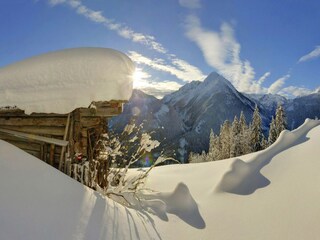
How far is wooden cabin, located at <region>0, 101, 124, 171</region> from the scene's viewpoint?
6.55 meters

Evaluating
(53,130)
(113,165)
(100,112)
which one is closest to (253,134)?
(113,165)

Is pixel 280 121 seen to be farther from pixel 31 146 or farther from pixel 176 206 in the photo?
pixel 31 146

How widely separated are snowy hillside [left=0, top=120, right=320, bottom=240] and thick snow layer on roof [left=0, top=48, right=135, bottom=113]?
1209 millimetres

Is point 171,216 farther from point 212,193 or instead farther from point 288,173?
point 288,173

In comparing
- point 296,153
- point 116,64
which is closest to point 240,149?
point 296,153

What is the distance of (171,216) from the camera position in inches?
246

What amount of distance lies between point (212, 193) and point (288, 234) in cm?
273

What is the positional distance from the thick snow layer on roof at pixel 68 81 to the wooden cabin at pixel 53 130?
46 centimetres

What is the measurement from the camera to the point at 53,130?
262 inches

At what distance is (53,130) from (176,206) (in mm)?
3066

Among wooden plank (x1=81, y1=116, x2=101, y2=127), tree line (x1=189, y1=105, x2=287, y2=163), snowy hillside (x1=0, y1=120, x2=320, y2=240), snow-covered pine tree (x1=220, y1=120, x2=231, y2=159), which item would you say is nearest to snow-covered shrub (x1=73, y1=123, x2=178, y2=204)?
wooden plank (x1=81, y1=116, x2=101, y2=127)

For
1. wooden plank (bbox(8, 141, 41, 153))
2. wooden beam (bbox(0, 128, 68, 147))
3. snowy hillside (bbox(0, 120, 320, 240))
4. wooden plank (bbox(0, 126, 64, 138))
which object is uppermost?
wooden plank (bbox(0, 126, 64, 138))

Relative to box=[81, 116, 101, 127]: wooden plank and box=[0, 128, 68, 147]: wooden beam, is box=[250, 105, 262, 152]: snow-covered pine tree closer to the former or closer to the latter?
box=[81, 116, 101, 127]: wooden plank

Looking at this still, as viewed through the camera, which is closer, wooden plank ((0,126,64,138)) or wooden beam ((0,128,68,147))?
wooden beam ((0,128,68,147))
